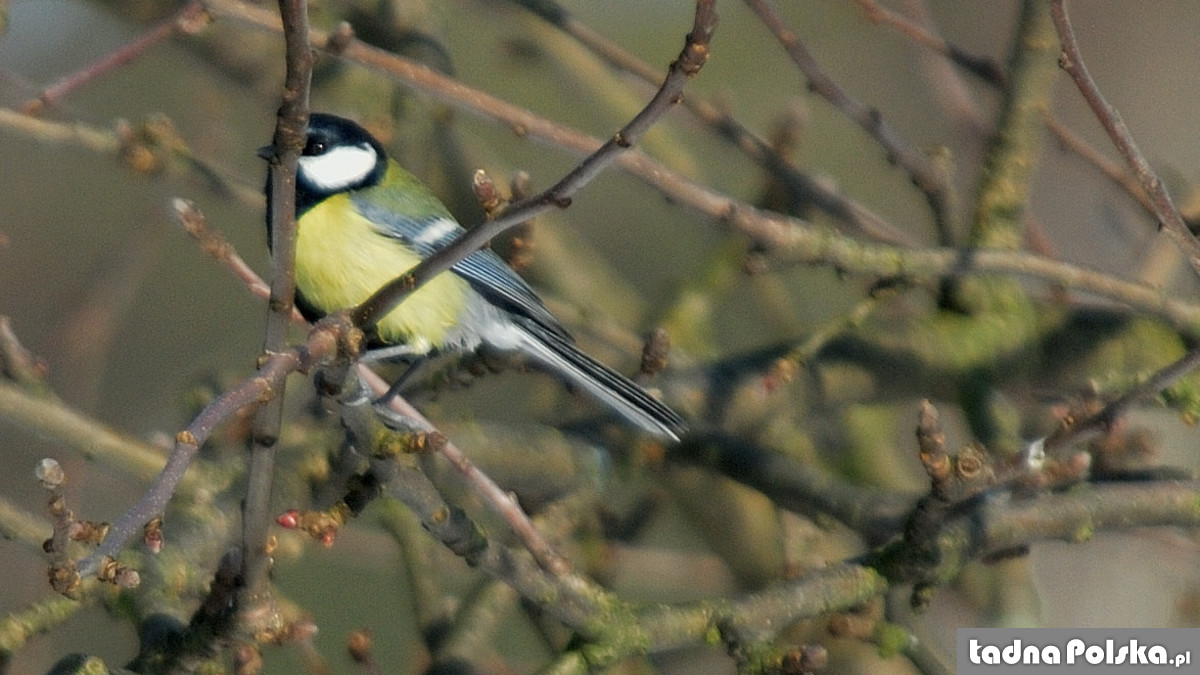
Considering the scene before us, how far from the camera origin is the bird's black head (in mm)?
2355

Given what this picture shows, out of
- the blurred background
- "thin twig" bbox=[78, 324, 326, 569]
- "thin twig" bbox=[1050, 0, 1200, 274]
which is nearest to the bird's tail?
the blurred background

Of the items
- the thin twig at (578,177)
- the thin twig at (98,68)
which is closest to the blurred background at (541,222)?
the thin twig at (98,68)

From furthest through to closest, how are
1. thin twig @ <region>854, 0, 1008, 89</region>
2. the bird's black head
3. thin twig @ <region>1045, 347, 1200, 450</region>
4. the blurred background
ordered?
the blurred background
thin twig @ <region>854, 0, 1008, 89</region>
the bird's black head
thin twig @ <region>1045, 347, 1200, 450</region>

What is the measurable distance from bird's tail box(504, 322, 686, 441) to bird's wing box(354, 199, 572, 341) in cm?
→ 3

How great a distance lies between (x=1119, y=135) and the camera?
5.10ft

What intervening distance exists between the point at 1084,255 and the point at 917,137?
87 centimetres

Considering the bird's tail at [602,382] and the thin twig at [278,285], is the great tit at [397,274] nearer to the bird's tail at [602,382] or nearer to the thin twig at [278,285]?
the bird's tail at [602,382]

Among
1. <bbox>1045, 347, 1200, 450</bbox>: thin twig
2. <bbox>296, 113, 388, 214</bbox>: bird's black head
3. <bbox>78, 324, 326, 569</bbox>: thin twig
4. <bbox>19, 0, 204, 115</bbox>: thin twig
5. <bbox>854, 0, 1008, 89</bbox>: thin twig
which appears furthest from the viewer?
<bbox>854, 0, 1008, 89</bbox>: thin twig

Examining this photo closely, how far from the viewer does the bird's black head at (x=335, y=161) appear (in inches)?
92.7

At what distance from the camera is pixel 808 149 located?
472 cm

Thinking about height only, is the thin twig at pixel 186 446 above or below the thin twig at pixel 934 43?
below

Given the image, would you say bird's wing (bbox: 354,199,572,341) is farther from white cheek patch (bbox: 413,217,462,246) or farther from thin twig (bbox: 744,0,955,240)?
thin twig (bbox: 744,0,955,240)

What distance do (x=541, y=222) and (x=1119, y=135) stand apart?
156cm

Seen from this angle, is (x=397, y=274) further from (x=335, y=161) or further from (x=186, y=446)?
(x=186, y=446)
